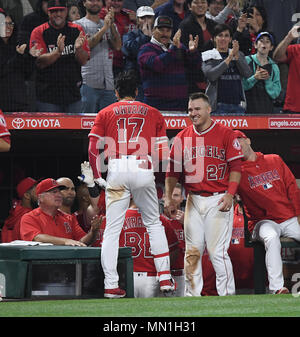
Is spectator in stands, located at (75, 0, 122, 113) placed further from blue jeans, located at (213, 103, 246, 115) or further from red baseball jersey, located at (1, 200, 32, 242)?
red baseball jersey, located at (1, 200, 32, 242)

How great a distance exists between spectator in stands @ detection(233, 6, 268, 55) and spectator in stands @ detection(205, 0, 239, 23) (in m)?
0.20

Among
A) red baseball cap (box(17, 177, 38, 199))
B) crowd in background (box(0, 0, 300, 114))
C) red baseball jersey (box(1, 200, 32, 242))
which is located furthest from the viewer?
crowd in background (box(0, 0, 300, 114))

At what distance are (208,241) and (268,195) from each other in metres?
0.90

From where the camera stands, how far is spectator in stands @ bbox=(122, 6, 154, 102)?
10.3 meters

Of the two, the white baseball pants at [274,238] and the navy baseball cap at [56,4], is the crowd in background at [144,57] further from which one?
the white baseball pants at [274,238]

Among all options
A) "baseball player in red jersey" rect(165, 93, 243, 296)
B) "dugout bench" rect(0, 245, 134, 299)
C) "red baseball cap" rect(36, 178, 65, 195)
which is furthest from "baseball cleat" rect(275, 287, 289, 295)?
"red baseball cap" rect(36, 178, 65, 195)

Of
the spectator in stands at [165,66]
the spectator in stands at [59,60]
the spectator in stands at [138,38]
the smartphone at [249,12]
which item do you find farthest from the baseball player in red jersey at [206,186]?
the smartphone at [249,12]

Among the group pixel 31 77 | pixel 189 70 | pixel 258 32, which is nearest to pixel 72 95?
pixel 31 77

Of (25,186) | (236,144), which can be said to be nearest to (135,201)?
(236,144)

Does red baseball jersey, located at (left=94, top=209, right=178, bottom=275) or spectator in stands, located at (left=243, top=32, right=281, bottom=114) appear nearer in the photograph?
red baseball jersey, located at (left=94, top=209, right=178, bottom=275)

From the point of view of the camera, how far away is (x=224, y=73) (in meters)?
10.3

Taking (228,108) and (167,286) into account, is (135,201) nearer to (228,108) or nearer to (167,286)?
(167,286)

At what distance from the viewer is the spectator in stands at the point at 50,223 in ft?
22.8

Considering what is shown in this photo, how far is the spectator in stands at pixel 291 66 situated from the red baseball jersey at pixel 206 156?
4.15 meters
